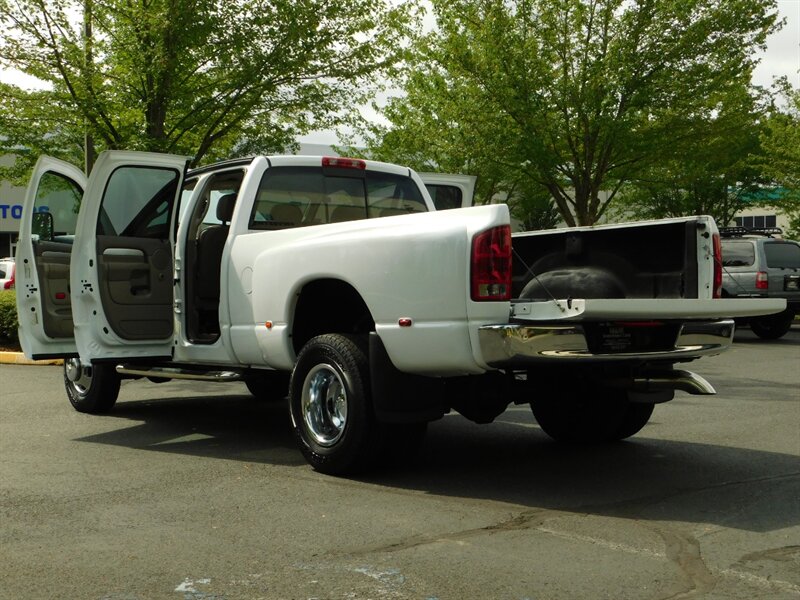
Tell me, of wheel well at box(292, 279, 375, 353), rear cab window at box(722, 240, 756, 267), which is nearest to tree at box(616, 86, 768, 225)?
rear cab window at box(722, 240, 756, 267)

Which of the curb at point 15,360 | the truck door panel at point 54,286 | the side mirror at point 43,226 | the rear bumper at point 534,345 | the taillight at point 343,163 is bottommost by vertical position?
the curb at point 15,360

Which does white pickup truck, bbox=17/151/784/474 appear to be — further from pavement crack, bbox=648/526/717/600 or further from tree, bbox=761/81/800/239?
tree, bbox=761/81/800/239

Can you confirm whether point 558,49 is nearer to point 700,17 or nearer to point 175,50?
point 700,17

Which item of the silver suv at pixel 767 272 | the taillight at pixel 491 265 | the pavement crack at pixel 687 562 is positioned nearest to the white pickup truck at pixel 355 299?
the taillight at pixel 491 265

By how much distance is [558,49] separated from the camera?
22.2 metres

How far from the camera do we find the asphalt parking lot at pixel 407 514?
174 inches

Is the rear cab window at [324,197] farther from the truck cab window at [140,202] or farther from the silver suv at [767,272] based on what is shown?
the silver suv at [767,272]

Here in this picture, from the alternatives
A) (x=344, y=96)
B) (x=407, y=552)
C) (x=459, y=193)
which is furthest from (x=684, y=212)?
(x=407, y=552)

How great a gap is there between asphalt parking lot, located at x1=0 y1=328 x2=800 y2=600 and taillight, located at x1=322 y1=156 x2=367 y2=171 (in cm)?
222

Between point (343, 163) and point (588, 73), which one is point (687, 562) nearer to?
point (343, 163)

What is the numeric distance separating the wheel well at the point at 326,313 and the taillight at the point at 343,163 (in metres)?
1.41

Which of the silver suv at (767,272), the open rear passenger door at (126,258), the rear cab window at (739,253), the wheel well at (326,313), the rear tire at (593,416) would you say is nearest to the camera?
the wheel well at (326,313)

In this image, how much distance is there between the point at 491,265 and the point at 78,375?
526cm

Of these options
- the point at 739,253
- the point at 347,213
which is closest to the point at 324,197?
the point at 347,213
